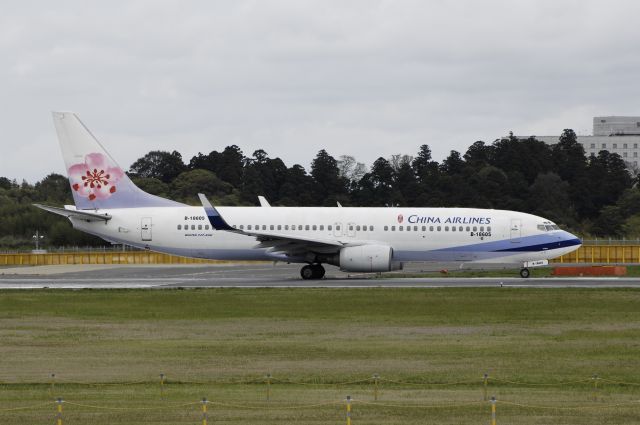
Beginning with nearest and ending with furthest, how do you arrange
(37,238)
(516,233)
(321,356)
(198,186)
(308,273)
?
1. (321,356)
2. (308,273)
3. (516,233)
4. (37,238)
5. (198,186)

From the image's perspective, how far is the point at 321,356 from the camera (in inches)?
1023

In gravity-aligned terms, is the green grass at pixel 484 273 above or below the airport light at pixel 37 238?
below

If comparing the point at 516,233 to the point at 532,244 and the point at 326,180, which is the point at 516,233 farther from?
the point at 326,180

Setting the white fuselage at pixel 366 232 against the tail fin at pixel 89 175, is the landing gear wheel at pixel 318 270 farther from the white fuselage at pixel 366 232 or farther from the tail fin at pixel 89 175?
the tail fin at pixel 89 175

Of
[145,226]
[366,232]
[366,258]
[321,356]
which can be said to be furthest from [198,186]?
[321,356]

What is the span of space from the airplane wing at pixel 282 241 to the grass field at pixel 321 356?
8.89m

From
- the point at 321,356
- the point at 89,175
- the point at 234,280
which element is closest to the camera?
the point at 321,356

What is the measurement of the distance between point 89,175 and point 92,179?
0.25 metres

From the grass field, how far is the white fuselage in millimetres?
11302

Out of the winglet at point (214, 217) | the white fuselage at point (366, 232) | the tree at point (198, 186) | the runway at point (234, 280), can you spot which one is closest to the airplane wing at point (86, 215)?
the white fuselage at point (366, 232)

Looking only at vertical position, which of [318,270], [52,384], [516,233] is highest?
[516,233]

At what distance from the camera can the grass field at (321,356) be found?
62.2ft

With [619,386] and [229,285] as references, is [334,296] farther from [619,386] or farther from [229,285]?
[619,386]

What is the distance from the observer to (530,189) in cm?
13212
